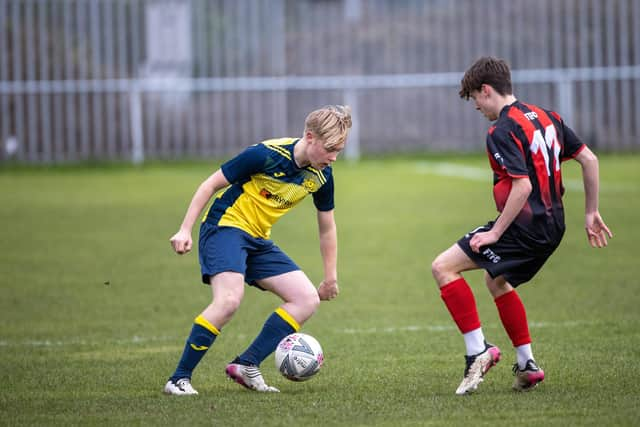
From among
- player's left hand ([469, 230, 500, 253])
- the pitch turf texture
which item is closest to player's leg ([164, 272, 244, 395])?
the pitch turf texture

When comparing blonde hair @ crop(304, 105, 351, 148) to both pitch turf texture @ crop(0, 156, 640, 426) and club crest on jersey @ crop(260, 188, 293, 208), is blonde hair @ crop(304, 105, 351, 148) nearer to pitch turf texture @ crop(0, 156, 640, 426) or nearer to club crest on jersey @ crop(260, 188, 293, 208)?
club crest on jersey @ crop(260, 188, 293, 208)

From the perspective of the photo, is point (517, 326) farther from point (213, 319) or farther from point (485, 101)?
point (213, 319)

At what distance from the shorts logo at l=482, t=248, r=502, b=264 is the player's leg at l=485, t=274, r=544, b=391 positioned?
0.19m

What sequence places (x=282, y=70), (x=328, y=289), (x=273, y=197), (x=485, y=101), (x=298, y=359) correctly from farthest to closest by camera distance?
(x=282, y=70) < (x=328, y=289) < (x=273, y=197) < (x=298, y=359) < (x=485, y=101)

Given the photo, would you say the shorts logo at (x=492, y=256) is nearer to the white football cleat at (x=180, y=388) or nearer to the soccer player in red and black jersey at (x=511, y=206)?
the soccer player in red and black jersey at (x=511, y=206)

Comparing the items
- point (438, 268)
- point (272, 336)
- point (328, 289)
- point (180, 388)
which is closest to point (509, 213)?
point (438, 268)

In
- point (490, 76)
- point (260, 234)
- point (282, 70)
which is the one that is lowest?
point (260, 234)

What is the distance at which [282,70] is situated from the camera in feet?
84.9

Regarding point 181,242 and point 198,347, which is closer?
point 181,242

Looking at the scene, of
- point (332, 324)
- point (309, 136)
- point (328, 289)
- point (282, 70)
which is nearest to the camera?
point (309, 136)

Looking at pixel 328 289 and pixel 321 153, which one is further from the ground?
pixel 321 153

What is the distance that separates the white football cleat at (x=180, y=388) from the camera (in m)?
5.64

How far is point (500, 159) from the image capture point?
17.6 ft

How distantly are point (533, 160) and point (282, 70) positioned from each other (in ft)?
68.2
